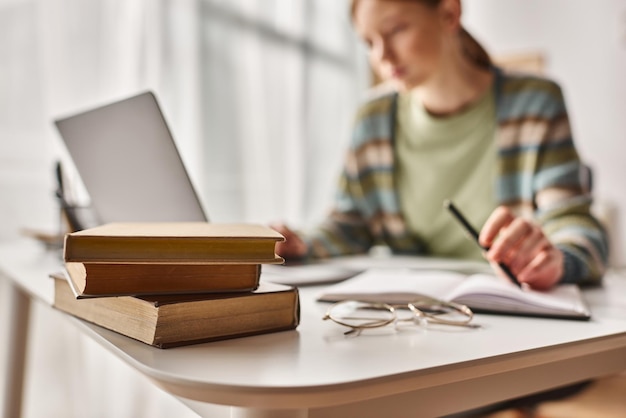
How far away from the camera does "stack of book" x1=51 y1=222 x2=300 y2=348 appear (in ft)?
1.72

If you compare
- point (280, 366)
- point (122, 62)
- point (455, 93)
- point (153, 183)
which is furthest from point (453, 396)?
point (122, 62)

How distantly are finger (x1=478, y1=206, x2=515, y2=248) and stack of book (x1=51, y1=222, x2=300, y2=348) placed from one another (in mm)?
357

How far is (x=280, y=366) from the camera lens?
480 mm

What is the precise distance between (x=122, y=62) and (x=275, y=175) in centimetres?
75

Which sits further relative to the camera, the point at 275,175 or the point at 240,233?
the point at 275,175

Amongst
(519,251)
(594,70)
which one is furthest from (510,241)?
(594,70)

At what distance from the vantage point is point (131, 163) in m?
0.79

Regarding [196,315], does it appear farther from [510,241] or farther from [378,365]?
[510,241]

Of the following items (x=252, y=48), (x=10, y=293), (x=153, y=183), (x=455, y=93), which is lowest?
(x=10, y=293)

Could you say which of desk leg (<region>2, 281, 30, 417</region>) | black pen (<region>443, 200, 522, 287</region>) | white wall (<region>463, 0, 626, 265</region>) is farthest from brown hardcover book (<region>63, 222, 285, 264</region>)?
white wall (<region>463, 0, 626, 265</region>)

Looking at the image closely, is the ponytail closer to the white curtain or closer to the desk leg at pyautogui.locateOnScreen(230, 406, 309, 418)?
the white curtain

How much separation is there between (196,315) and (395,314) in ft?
0.69

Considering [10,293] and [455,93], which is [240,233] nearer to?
[10,293]

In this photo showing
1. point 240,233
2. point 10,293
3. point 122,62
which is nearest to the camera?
point 240,233
